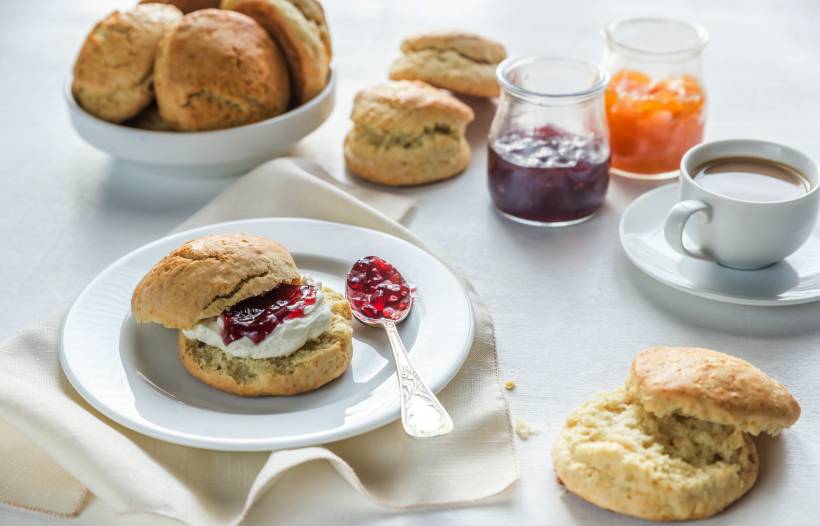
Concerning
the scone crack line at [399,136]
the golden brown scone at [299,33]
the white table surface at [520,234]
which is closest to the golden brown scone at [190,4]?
the golden brown scone at [299,33]

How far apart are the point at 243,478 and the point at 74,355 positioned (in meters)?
0.48

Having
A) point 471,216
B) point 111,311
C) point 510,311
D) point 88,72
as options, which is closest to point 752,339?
point 510,311

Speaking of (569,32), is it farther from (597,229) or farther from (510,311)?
(510,311)

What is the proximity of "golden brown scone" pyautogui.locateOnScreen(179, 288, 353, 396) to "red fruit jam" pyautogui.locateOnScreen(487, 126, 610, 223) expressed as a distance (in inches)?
31.6

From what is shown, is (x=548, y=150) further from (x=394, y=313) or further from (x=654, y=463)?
(x=654, y=463)

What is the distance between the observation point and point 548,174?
8.25 feet

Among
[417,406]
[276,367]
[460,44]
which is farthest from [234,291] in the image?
[460,44]

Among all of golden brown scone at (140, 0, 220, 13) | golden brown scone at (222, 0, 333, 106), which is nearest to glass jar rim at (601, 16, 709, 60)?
golden brown scone at (222, 0, 333, 106)

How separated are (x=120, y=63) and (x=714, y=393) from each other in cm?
186

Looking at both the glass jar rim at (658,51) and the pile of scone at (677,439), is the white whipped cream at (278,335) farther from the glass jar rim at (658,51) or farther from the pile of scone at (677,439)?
the glass jar rim at (658,51)

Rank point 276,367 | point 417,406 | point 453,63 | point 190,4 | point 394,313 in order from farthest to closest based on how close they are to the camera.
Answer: point 453,63 < point 190,4 < point 394,313 < point 276,367 < point 417,406

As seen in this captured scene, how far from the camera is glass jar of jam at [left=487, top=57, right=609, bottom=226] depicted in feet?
8.29

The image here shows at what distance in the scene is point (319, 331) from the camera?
76.6 inches

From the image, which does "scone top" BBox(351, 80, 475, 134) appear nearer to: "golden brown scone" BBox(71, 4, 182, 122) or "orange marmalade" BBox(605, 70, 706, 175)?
"orange marmalade" BBox(605, 70, 706, 175)
